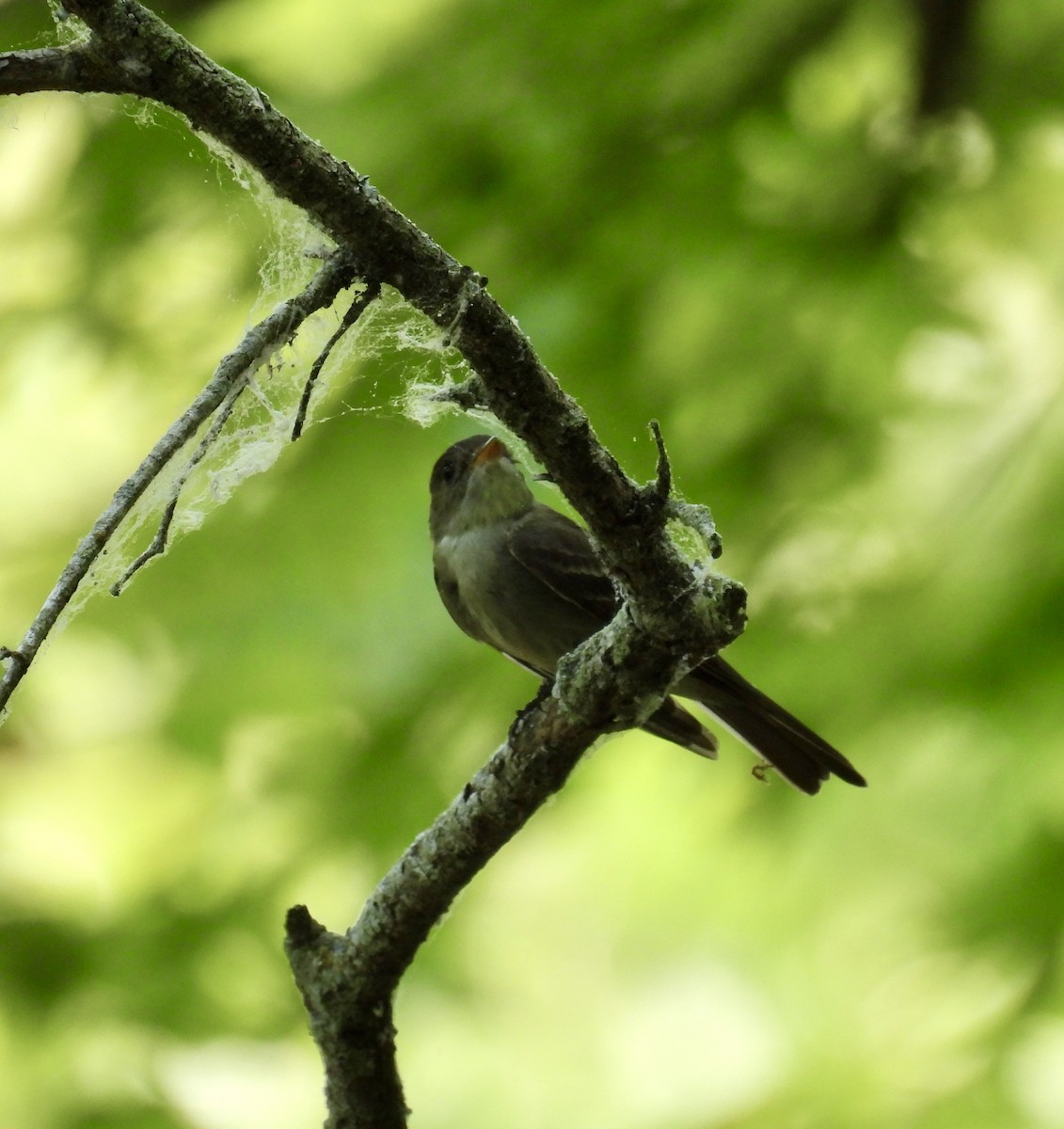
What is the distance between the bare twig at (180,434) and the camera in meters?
1.27

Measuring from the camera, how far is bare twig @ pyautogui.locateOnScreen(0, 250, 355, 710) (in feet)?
4.16

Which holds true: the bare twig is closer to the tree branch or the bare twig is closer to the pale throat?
the tree branch

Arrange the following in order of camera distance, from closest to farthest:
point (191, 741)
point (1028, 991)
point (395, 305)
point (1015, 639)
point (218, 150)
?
point (218, 150), point (395, 305), point (1028, 991), point (1015, 639), point (191, 741)

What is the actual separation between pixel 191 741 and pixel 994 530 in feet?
6.58

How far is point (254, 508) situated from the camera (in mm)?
3221

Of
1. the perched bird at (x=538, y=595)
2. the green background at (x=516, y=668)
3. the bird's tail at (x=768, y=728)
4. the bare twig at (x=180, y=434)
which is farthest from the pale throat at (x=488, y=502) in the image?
the bare twig at (x=180, y=434)

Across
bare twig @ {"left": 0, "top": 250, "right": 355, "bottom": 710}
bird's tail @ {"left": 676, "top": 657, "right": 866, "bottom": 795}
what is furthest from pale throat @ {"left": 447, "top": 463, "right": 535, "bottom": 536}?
bare twig @ {"left": 0, "top": 250, "right": 355, "bottom": 710}

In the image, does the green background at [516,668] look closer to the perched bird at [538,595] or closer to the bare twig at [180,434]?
the perched bird at [538,595]

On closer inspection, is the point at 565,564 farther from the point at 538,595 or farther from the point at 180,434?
the point at 180,434

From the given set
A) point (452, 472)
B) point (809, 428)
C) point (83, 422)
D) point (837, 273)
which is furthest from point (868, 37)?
point (83, 422)

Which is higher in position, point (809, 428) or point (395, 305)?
point (809, 428)

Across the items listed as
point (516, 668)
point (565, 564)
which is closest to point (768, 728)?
point (565, 564)

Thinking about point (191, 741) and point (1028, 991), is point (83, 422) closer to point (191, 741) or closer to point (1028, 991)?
point (191, 741)

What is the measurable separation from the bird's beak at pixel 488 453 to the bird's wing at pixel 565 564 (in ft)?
0.54
